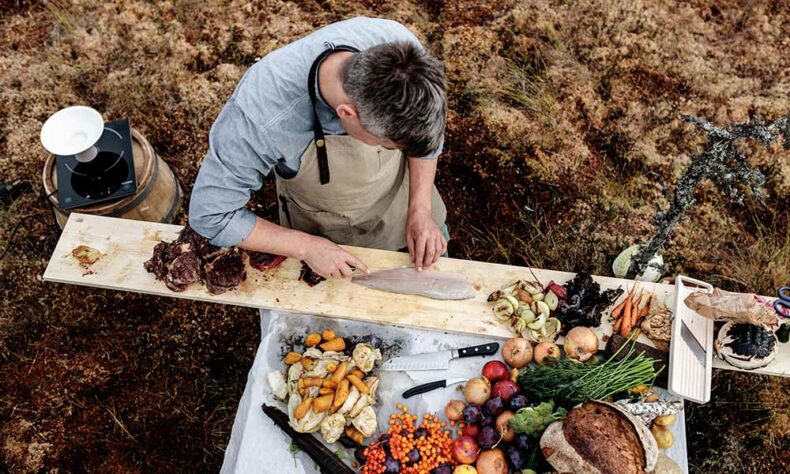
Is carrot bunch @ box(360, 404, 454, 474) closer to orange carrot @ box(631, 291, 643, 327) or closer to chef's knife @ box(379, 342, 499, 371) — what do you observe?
chef's knife @ box(379, 342, 499, 371)

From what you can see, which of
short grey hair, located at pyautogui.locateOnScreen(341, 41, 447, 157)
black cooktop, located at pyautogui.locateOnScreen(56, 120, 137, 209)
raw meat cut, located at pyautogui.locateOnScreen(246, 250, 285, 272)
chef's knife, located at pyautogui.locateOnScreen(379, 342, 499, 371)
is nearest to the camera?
short grey hair, located at pyautogui.locateOnScreen(341, 41, 447, 157)

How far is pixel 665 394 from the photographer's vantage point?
250cm

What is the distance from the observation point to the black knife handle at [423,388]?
8.25ft

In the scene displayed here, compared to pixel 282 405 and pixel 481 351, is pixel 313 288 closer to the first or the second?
pixel 282 405

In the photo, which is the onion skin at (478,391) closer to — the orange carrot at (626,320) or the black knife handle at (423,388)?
the black knife handle at (423,388)

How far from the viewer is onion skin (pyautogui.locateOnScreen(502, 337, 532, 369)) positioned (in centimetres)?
254

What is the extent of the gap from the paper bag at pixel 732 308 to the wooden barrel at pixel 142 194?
3.17 meters

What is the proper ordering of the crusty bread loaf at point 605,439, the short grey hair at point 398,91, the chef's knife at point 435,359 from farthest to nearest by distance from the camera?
the chef's knife at point 435,359 → the crusty bread loaf at point 605,439 → the short grey hair at point 398,91

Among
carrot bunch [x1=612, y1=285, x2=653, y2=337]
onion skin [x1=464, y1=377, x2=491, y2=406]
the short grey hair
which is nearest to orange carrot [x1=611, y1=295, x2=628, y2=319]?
carrot bunch [x1=612, y1=285, x2=653, y2=337]

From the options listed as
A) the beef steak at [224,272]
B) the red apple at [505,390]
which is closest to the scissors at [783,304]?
the red apple at [505,390]

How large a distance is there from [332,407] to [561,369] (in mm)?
1034

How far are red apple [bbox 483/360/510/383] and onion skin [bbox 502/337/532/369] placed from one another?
54 millimetres

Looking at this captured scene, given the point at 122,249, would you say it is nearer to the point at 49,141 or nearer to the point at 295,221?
the point at 49,141

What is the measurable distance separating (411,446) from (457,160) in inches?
99.8
